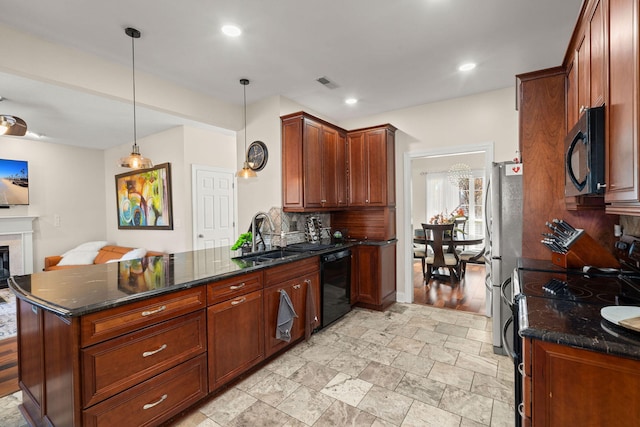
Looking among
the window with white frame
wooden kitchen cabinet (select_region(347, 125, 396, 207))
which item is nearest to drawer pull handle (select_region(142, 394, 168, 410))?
wooden kitchen cabinet (select_region(347, 125, 396, 207))

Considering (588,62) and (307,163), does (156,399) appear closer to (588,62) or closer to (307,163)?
(307,163)

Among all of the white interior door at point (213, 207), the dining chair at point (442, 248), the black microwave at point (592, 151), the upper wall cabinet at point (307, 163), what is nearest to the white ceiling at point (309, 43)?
the upper wall cabinet at point (307, 163)

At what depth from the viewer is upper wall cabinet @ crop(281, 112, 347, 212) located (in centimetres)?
350

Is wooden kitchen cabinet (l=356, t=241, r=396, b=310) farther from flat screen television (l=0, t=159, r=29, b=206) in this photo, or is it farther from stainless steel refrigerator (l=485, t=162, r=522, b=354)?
flat screen television (l=0, t=159, r=29, b=206)

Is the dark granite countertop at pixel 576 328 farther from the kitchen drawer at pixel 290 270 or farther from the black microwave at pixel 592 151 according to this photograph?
the kitchen drawer at pixel 290 270

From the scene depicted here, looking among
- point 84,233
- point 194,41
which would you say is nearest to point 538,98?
point 194,41

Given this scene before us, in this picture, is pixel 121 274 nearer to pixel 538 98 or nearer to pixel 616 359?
pixel 616 359

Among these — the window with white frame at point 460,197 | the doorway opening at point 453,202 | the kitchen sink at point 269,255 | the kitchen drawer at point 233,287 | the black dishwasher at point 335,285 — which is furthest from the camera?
the window with white frame at point 460,197

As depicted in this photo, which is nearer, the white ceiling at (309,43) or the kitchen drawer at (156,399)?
the kitchen drawer at (156,399)

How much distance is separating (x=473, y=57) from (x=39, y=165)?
7.37m

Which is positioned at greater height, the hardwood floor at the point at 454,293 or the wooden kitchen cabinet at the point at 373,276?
the wooden kitchen cabinet at the point at 373,276

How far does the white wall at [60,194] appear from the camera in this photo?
5.50m

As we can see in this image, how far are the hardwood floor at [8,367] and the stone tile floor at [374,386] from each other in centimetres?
18

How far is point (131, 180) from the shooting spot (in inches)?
223
